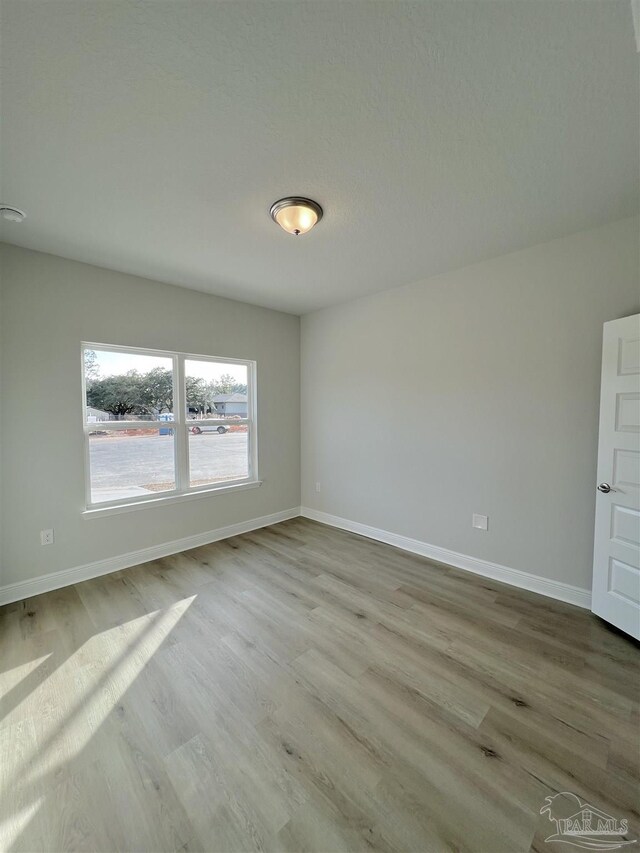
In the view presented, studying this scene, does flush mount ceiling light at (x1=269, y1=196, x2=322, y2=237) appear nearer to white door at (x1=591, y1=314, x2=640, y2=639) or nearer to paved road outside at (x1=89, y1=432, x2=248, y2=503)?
white door at (x1=591, y1=314, x2=640, y2=639)

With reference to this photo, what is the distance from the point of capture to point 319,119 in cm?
145

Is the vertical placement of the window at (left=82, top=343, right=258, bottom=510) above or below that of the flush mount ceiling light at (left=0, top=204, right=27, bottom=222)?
below

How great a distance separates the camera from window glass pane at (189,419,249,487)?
143 inches

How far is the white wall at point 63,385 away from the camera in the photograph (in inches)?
99.4

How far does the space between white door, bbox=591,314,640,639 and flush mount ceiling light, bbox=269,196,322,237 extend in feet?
6.73

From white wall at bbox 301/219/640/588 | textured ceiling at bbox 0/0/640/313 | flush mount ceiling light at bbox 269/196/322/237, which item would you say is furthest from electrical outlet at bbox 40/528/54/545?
flush mount ceiling light at bbox 269/196/322/237

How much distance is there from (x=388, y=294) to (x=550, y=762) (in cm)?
354

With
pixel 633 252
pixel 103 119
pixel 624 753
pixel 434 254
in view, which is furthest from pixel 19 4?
pixel 624 753

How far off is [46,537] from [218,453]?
1671 mm

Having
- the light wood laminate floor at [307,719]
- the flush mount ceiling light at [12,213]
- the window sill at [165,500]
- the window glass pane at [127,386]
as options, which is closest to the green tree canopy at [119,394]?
the window glass pane at [127,386]

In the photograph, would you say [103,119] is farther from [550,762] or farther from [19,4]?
[550,762]

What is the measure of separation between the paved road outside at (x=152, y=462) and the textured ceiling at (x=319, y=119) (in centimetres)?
171

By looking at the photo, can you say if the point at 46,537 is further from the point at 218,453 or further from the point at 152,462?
the point at 218,453

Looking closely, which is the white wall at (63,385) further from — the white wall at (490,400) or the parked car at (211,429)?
the white wall at (490,400)
